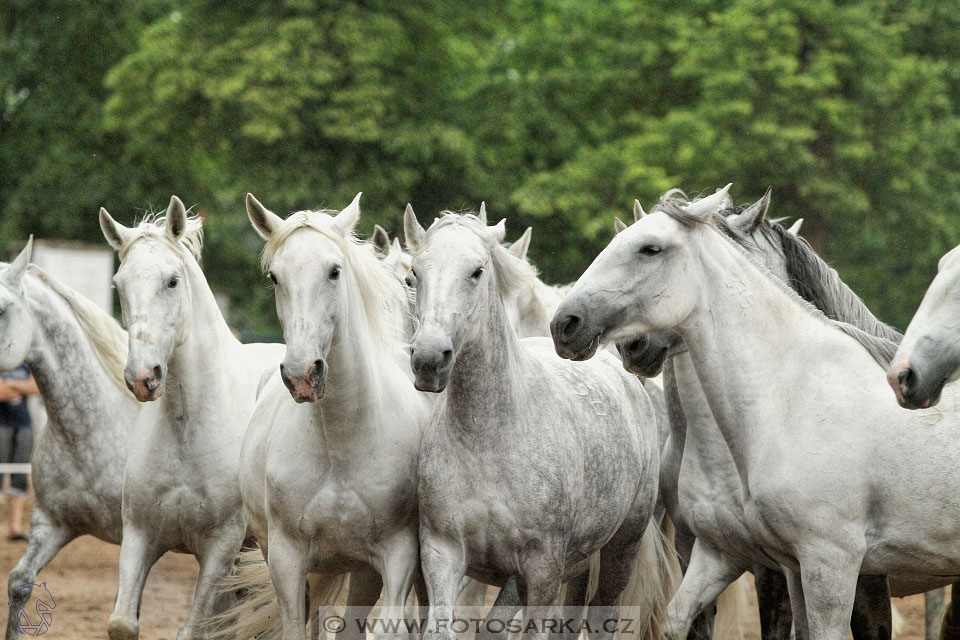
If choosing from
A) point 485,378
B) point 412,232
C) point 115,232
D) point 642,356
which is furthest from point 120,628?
point 642,356

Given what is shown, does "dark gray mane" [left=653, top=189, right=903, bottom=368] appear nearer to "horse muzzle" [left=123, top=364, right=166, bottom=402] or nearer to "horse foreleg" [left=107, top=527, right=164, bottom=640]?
"horse muzzle" [left=123, top=364, right=166, bottom=402]

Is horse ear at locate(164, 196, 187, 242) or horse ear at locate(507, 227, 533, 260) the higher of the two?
horse ear at locate(164, 196, 187, 242)

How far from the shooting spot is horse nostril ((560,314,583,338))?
457 centimetres

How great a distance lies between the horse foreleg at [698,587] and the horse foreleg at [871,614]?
553mm

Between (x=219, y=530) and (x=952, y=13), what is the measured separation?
19.8 m

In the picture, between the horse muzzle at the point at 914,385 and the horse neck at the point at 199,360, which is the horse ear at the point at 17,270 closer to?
the horse neck at the point at 199,360

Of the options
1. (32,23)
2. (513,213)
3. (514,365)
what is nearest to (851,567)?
(514,365)

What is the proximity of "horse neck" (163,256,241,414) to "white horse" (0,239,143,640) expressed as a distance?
28.6 inches

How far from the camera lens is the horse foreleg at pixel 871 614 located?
5199 millimetres

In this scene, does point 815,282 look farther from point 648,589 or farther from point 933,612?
point 933,612

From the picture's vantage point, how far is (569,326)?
4586mm

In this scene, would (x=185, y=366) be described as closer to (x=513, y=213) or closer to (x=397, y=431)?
(x=397, y=431)

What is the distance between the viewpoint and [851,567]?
4477 millimetres

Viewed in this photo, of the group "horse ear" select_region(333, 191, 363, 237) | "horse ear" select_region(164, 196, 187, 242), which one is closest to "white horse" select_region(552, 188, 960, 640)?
"horse ear" select_region(333, 191, 363, 237)
